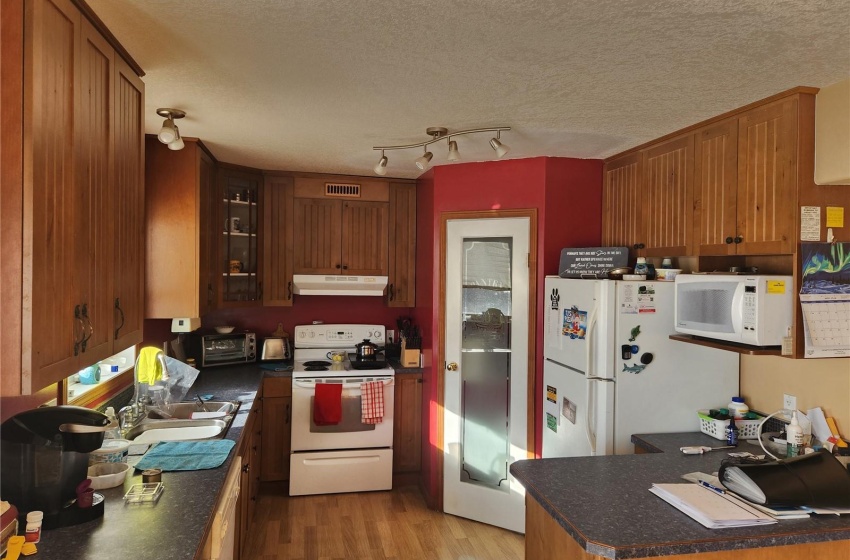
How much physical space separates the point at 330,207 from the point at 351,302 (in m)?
0.87

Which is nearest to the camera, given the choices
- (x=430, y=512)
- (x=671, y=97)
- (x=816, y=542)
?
(x=816, y=542)

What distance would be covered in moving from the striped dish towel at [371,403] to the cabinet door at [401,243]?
777 millimetres

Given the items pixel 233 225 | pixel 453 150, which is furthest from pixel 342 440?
pixel 453 150

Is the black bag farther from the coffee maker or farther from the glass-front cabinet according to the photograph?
the glass-front cabinet

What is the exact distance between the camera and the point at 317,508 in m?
3.87

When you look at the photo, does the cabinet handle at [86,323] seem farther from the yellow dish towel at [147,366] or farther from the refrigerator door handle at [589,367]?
the refrigerator door handle at [589,367]

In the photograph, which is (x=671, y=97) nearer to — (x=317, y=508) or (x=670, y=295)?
(x=670, y=295)

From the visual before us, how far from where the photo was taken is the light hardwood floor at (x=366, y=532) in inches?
129

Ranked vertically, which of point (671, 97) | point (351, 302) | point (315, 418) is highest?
point (671, 97)

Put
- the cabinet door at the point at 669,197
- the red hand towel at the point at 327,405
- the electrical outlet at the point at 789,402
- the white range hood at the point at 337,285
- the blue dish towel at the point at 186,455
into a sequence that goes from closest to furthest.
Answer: the blue dish towel at the point at 186,455 < the electrical outlet at the point at 789,402 < the cabinet door at the point at 669,197 < the red hand towel at the point at 327,405 < the white range hood at the point at 337,285

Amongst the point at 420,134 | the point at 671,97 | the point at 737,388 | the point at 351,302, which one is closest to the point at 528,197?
the point at 420,134

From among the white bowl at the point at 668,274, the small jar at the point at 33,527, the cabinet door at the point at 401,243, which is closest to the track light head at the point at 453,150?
the white bowl at the point at 668,274

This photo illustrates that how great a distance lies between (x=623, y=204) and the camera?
11.2 feet

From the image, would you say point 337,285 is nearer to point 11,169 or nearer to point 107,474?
point 107,474
